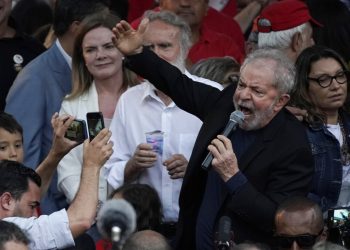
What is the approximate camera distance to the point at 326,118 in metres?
8.68

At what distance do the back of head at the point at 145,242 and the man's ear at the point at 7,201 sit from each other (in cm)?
100

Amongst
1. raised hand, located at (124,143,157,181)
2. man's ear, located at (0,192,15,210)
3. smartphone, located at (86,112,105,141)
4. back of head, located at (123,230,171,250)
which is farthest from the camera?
raised hand, located at (124,143,157,181)

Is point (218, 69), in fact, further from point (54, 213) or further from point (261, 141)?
point (54, 213)

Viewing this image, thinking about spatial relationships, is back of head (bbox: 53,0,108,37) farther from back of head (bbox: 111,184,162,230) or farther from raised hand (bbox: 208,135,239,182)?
raised hand (bbox: 208,135,239,182)

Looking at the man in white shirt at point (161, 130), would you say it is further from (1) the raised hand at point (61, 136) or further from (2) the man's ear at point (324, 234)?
(2) the man's ear at point (324, 234)

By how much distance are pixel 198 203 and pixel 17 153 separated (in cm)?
127

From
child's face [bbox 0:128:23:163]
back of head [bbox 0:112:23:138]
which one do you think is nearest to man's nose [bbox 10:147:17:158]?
child's face [bbox 0:128:23:163]

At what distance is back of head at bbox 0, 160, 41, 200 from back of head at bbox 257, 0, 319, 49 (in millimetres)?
2592

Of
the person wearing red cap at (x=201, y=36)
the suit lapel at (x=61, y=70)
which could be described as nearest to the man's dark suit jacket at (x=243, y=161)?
the suit lapel at (x=61, y=70)

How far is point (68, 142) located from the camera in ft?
26.6

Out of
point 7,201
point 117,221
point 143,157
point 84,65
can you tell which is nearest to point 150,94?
point 143,157

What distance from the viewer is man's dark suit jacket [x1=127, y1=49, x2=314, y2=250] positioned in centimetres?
772

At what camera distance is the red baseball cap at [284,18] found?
31.6ft

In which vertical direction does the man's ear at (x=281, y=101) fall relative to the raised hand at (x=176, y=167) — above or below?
above
